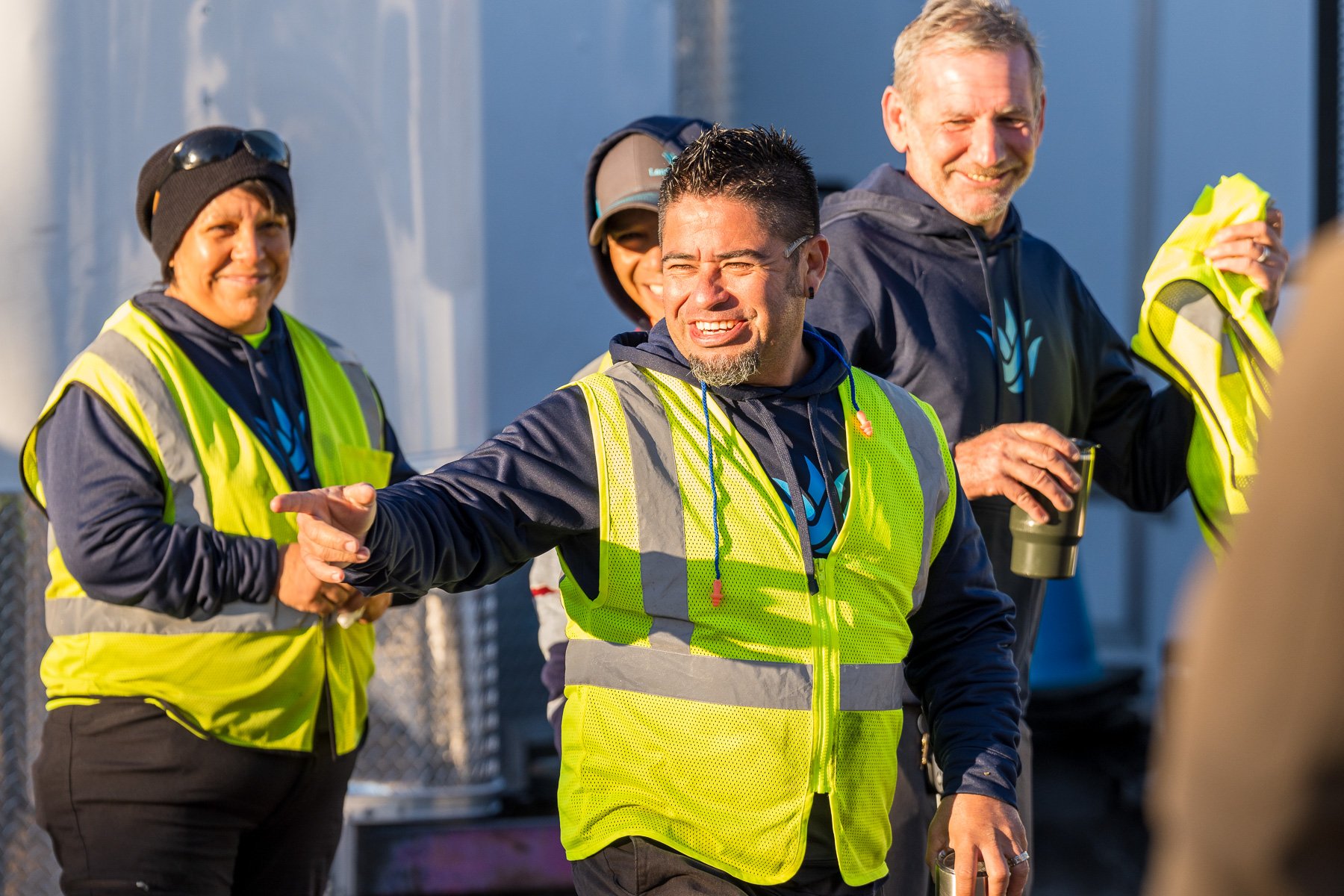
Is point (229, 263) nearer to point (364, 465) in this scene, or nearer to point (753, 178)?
point (364, 465)

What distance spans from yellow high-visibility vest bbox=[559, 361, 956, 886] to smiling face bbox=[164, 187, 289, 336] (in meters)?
1.12

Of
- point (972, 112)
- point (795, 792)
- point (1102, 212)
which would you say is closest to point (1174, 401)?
point (972, 112)

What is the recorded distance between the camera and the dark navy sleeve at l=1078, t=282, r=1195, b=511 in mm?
3047

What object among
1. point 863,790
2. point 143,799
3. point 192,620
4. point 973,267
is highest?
point 973,267

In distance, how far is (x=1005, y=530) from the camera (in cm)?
285

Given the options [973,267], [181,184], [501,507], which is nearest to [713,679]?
[501,507]

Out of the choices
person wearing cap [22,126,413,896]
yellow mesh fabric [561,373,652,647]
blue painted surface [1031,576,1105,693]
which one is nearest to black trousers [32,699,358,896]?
person wearing cap [22,126,413,896]

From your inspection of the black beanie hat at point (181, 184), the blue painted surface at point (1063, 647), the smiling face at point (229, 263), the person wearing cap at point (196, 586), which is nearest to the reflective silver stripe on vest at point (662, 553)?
the person wearing cap at point (196, 586)

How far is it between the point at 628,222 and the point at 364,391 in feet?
→ 2.28

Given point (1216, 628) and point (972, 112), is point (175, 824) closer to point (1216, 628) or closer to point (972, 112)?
point (972, 112)

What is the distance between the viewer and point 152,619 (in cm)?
281

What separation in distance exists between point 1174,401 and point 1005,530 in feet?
1.64

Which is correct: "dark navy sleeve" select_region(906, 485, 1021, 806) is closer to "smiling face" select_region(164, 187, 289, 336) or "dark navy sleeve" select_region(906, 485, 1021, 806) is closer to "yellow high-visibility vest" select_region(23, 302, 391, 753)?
"yellow high-visibility vest" select_region(23, 302, 391, 753)

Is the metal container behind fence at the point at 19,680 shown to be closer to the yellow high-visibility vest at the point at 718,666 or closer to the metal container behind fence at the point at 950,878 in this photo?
the yellow high-visibility vest at the point at 718,666
